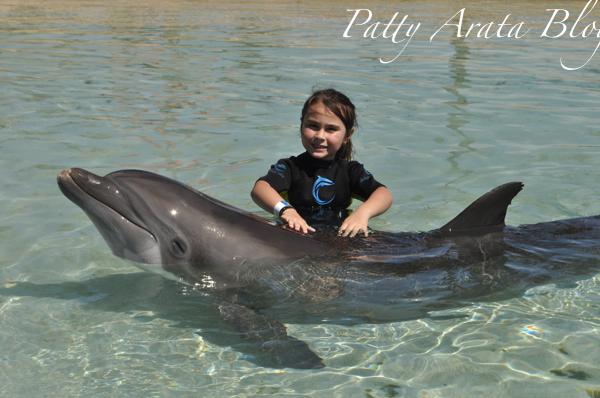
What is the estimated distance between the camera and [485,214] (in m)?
5.48

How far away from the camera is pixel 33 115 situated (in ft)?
35.0

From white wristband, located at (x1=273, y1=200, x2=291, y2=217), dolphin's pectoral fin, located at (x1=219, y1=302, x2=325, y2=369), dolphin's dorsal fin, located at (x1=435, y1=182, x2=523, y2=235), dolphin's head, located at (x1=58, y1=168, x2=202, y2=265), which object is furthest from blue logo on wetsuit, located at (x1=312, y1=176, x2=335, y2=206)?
dolphin's pectoral fin, located at (x1=219, y1=302, x2=325, y2=369)

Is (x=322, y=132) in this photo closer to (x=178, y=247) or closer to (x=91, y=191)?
(x=178, y=247)

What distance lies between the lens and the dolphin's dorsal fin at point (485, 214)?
5.37 meters

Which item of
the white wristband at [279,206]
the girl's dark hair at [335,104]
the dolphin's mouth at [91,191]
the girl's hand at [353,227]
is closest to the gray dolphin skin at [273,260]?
the dolphin's mouth at [91,191]

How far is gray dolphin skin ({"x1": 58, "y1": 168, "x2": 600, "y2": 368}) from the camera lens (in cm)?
500

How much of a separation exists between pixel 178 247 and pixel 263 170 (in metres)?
3.47

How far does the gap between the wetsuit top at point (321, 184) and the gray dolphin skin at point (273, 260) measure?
3.04 ft

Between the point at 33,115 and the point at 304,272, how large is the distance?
6.69 meters

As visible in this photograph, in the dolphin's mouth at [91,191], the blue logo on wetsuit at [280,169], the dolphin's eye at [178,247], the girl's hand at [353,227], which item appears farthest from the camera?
the blue logo on wetsuit at [280,169]

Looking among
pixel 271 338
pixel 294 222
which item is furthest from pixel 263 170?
pixel 271 338

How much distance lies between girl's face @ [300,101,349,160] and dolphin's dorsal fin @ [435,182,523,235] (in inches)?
42.1

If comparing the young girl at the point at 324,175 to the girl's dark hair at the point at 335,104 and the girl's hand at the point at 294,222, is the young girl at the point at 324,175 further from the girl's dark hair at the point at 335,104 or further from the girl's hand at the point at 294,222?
the girl's hand at the point at 294,222

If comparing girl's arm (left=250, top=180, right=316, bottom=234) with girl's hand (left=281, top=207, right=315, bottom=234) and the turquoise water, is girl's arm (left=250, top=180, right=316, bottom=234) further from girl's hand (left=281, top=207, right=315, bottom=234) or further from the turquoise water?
the turquoise water
